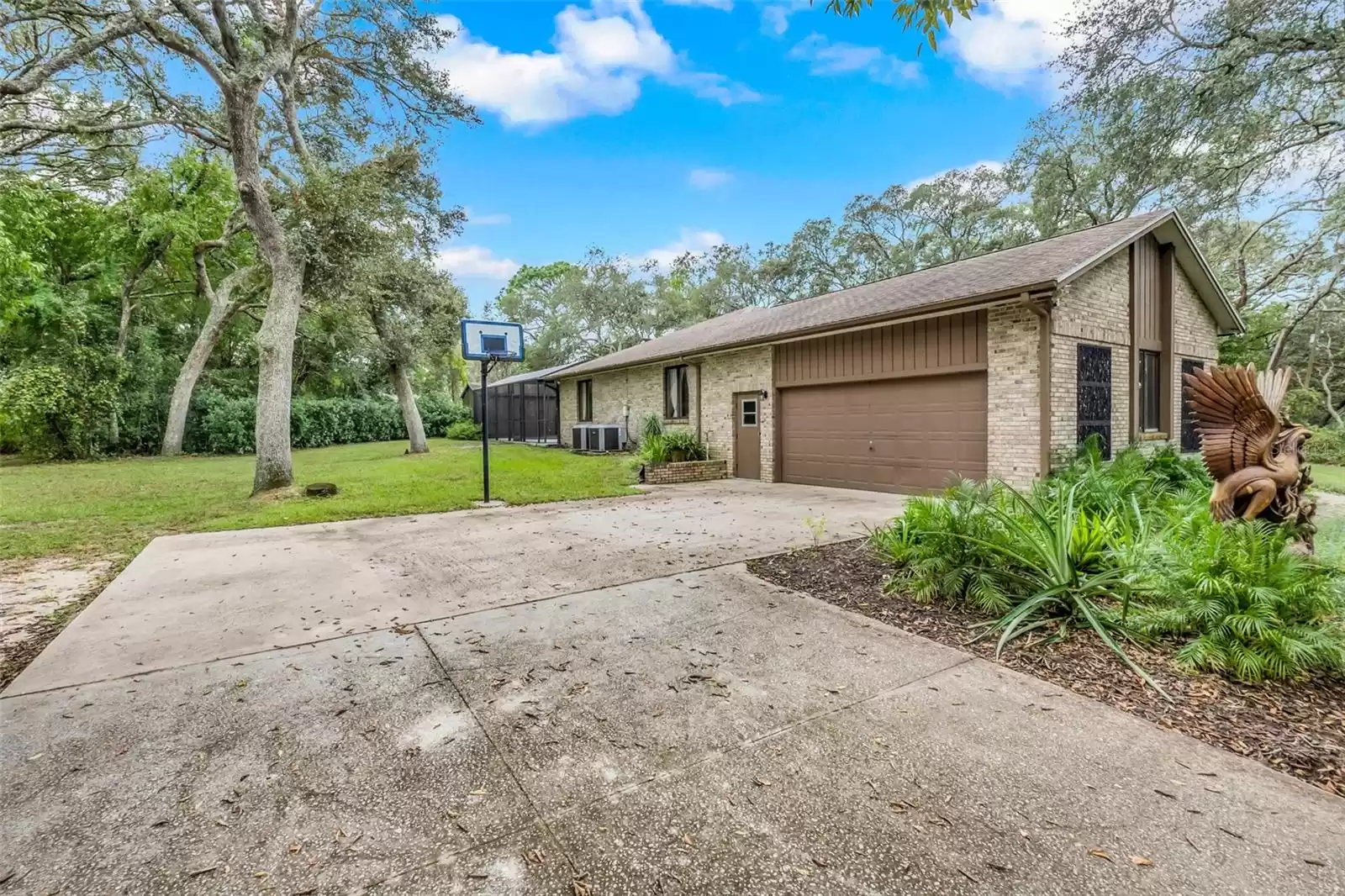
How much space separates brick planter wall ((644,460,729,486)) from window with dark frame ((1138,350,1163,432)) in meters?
7.49

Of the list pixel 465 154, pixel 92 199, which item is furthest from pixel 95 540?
pixel 92 199

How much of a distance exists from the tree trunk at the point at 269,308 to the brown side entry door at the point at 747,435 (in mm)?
8256

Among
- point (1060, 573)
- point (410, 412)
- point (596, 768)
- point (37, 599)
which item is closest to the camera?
point (596, 768)

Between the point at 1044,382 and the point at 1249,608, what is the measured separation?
534cm

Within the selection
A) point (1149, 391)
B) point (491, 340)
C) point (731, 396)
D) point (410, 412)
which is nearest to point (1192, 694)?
point (491, 340)

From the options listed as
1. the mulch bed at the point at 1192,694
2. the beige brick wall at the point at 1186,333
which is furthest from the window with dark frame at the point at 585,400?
the mulch bed at the point at 1192,694

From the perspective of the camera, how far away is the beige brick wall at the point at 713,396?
1180 cm

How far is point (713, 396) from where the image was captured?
43.3 feet

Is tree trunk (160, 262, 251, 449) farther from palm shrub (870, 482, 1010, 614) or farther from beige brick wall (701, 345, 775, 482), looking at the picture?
palm shrub (870, 482, 1010, 614)

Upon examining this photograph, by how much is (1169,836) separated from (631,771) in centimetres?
174

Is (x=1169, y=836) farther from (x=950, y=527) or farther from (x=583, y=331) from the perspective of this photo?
(x=583, y=331)

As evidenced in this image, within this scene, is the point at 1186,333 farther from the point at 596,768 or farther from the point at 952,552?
the point at 596,768

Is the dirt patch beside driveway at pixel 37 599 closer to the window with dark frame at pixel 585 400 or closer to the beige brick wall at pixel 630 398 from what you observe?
the beige brick wall at pixel 630 398

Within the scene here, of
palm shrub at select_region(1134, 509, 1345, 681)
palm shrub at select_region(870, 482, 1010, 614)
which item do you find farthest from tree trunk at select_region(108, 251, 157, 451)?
palm shrub at select_region(1134, 509, 1345, 681)
